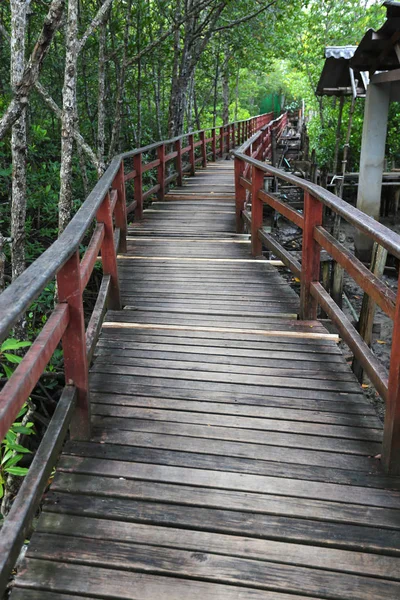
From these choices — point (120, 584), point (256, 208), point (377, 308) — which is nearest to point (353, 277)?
point (120, 584)

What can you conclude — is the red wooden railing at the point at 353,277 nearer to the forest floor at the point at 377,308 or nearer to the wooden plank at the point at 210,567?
the wooden plank at the point at 210,567

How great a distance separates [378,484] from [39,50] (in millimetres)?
4047

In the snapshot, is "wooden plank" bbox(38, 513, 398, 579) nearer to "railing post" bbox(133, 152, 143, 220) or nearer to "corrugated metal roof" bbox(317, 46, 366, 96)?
"railing post" bbox(133, 152, 143, 220)

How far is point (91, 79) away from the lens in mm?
15766

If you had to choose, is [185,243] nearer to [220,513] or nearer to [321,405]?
[321,405]

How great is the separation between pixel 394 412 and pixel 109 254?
2593mm

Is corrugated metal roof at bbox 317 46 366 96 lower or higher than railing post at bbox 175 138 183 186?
higher

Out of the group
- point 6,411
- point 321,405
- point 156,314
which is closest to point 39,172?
point 156,314

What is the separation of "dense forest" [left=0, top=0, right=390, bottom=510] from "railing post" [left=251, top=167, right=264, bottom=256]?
2102mm

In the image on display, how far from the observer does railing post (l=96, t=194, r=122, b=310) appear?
3.99 metres

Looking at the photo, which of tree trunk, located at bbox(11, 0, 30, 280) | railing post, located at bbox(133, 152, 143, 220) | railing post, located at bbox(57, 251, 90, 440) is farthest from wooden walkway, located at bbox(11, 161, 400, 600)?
railing post, located at bbox(133, 152, 143, 220)

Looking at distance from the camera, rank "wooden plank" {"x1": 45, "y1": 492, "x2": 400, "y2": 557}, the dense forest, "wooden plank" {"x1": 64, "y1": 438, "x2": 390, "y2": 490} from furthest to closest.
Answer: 1. the dense forest
2. "wooden plank" {"x1": 64, "y1": 438, "x2": 390, "y2": 490}
3. "wooden plank" {"x1": 45, "y1": 492, "x2": 400, "y2": 557}

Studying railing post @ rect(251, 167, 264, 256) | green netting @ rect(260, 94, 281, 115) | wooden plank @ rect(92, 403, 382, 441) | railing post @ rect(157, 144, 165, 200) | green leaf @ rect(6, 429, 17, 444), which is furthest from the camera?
green netting @ rect(260, 94, 281, 115)

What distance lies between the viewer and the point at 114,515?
7.27ft
